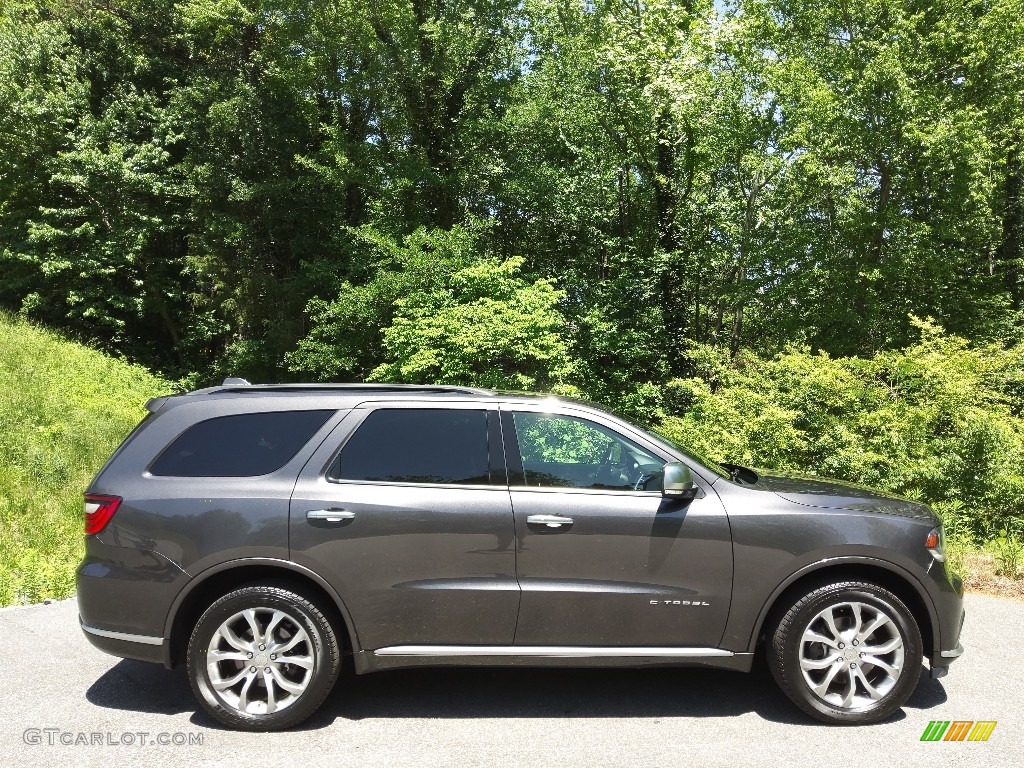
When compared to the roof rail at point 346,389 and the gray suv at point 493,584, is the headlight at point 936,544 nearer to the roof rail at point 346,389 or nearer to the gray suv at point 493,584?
the gray suv at point 493,584

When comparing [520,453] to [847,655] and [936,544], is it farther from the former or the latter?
[936,544]

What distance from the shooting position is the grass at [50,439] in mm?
7434

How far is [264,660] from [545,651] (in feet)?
4.84

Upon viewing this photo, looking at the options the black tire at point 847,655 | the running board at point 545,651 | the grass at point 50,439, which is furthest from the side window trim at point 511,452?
the grass at point 50,439

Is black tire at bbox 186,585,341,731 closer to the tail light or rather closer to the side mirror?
the tail light

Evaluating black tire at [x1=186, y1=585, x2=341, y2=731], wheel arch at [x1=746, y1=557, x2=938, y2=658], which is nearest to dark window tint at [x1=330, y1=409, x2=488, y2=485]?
black tire at [x1=186, y1=585, x2=341, y2=731]

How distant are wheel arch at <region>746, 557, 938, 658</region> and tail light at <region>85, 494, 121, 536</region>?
3.51 m

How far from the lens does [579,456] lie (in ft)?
14.8

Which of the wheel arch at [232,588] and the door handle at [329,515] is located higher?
the door handle at [329,515]

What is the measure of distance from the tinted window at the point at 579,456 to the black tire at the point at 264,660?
4.59 ft

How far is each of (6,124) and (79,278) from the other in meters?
4.45

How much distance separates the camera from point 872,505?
175 inches

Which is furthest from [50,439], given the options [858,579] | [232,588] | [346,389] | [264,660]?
[858,579]

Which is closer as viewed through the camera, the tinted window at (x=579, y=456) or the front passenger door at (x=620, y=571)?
the front passenger door at (x=620, y=571)
